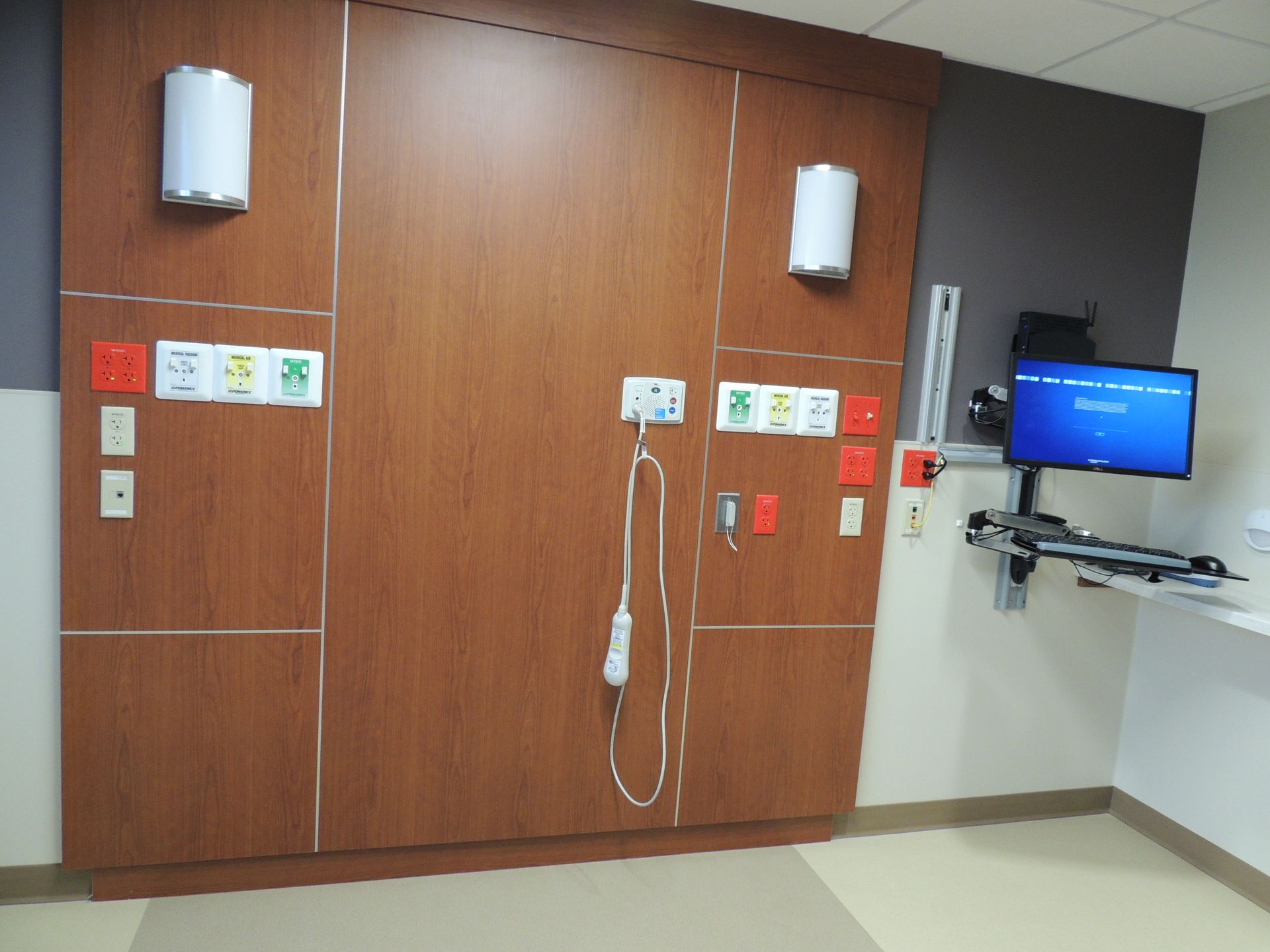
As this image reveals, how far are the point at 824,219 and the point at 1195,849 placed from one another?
2519 millimetres

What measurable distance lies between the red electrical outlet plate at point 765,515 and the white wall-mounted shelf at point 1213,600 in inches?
44.1

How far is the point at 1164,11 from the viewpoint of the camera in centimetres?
222

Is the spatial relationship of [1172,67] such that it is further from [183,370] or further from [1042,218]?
[183,370]

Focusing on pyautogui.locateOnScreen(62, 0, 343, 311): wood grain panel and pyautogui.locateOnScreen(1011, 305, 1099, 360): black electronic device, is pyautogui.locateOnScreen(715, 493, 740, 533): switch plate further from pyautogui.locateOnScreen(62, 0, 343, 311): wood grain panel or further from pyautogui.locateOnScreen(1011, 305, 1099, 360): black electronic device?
pyautogui.locateOnScreen(62, 0, 343, 311): wood grain panel

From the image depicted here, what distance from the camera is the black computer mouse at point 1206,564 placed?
2531mm

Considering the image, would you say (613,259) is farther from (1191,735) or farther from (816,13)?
(1191,735)

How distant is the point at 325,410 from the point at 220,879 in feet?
4.41

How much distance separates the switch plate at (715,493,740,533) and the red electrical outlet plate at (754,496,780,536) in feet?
0.22

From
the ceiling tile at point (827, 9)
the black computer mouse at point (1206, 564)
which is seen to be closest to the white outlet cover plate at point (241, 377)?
the ceiling tile at point (827, 9)

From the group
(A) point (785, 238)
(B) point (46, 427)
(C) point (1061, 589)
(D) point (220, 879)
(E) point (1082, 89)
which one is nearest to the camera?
(B) point (46, 427)

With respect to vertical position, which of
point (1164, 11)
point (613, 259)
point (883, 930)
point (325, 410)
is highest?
point (1164, 11)

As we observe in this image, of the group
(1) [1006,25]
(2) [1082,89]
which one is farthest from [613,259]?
(2) [1082,89]

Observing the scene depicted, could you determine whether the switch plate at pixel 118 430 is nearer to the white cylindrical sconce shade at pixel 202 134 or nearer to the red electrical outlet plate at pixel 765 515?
the white cylindrical sconce shade at pixel 202 134

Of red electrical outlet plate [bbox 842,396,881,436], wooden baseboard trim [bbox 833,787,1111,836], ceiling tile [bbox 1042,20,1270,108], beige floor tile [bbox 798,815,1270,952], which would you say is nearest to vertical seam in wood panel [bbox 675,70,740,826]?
red electrical outlet plate [bbox 842,396,881,436]
